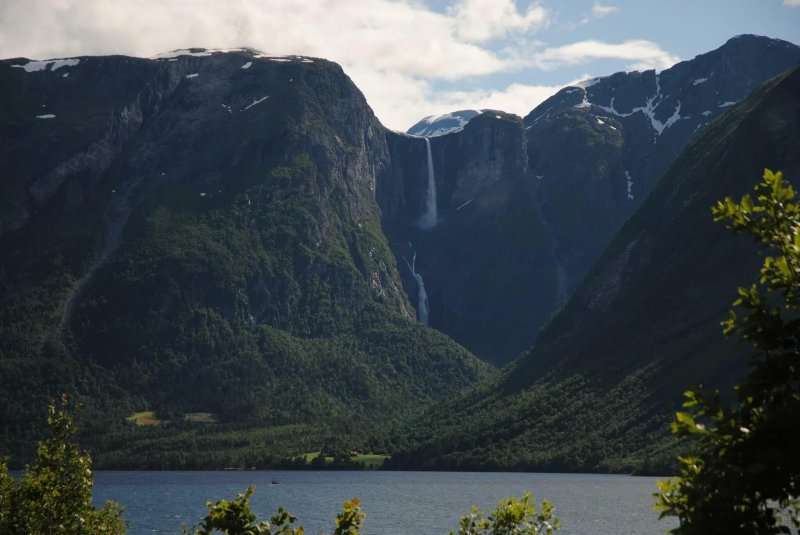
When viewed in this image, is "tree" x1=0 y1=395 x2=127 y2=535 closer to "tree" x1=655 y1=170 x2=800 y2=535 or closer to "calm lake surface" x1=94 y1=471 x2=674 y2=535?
"tree" x1=655 y1=170 x2=800 y2=535

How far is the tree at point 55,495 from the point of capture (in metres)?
35.7

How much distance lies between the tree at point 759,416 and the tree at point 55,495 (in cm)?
2546

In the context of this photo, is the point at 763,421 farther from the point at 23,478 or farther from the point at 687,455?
the point at 23,478

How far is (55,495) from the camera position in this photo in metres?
35.8

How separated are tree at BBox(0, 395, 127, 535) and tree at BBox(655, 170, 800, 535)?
25.5 meters

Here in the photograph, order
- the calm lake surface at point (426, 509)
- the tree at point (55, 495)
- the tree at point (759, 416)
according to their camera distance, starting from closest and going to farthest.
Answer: the tree at point (759, 416), the tree at point (55, 495), the calm lake surface at point (426, 509)

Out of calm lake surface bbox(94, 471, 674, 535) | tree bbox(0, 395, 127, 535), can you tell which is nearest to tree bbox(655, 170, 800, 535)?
tree bbox(0, 395, 127, 535)

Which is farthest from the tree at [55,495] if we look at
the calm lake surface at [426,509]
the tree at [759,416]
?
the calm lake surface at [426,509]

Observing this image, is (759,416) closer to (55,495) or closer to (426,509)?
(55,495)

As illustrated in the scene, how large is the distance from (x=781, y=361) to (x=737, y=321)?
90cm

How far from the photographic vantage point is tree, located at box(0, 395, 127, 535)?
35656 mm

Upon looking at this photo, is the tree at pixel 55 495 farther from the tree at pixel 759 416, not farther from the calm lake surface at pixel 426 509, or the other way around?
the calm lake surface at pixel 426 509

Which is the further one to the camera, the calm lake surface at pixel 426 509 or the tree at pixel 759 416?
the calm lake surface at pixel 426 509

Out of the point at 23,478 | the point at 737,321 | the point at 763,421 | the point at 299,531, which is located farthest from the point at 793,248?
the point at 23,478
